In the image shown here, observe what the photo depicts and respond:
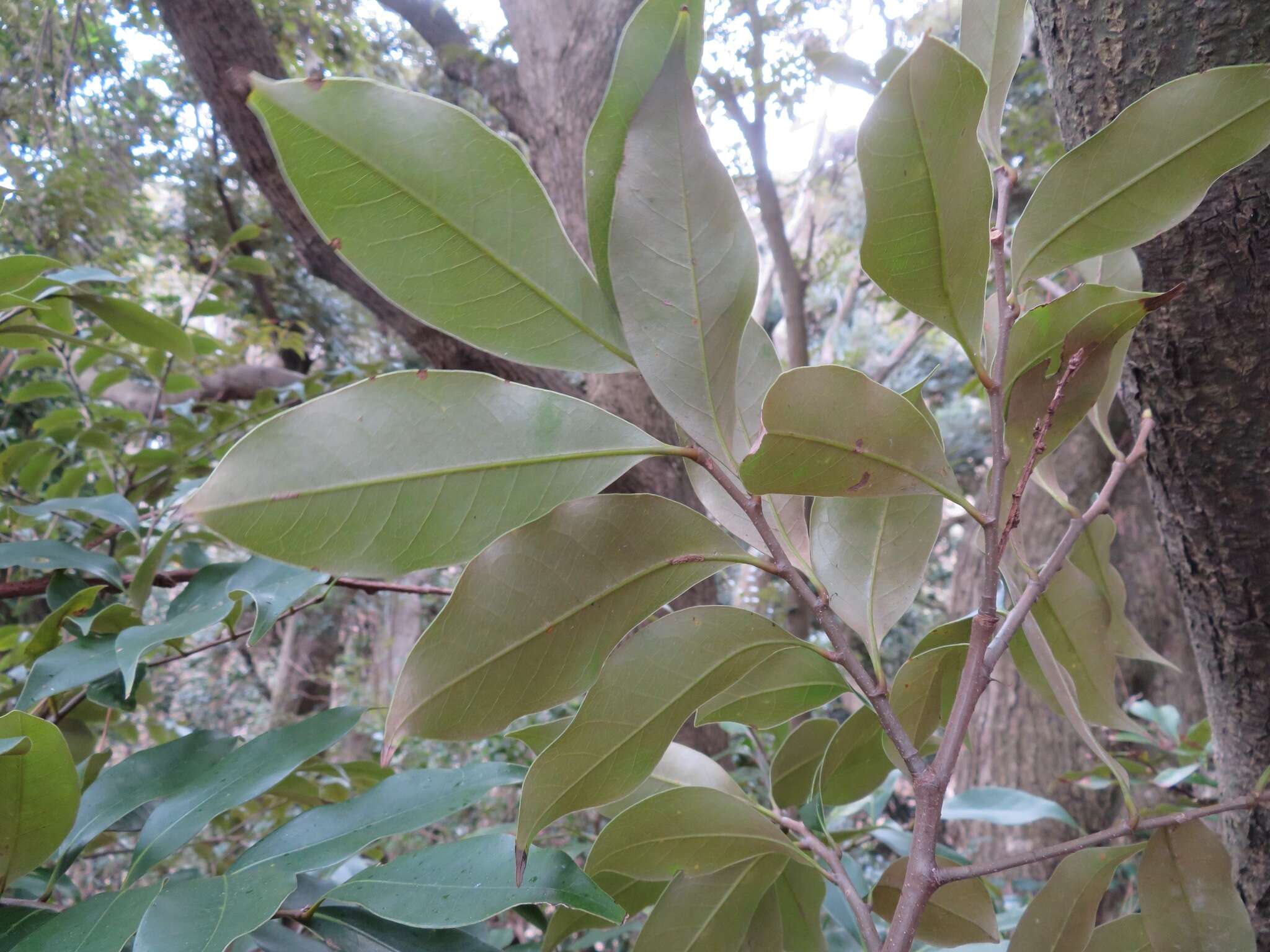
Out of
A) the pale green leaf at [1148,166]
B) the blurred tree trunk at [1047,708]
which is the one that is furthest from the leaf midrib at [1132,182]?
the blurred tree trunk at [1047,708]

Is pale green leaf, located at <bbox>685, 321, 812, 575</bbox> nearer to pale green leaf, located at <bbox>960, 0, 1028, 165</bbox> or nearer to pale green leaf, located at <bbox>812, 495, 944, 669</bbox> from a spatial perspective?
pale green leaf, located at <bbox>812, 495, 944, 669</bbox>

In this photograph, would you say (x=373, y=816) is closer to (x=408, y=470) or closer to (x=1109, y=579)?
(x=408, y=470)

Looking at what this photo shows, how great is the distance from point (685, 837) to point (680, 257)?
26cm

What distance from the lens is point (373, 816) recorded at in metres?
0.36

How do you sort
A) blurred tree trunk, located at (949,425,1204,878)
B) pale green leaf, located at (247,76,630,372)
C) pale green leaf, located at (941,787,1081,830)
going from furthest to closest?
blurred tree trunk, located at (949,425,1204,878) < pale green leaf, located at (941,787,1081,830) < pale green leaf, located at (247,76,630,372)

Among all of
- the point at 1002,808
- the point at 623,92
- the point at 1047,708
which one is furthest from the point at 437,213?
the point at 1047,708

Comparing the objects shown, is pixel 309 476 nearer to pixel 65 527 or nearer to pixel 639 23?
pixel 639 23

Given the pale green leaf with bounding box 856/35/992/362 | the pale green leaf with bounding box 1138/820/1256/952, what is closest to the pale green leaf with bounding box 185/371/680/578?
the pale green leaf with bounding box 856/35/992/362

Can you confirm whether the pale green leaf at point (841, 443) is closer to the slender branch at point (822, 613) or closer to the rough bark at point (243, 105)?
the slender branch at point (822, 613)

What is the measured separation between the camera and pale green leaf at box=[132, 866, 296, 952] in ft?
0.88

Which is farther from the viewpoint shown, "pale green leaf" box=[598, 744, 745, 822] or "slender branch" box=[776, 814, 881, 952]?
"pale green leaf" box=[598, 744, 745, 822]

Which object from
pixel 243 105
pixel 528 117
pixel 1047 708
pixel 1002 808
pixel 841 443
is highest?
pixel 528 117

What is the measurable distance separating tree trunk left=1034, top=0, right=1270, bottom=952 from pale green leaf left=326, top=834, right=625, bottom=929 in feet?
1.43

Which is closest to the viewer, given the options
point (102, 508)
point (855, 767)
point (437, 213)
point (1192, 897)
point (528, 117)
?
point (437, 213)
